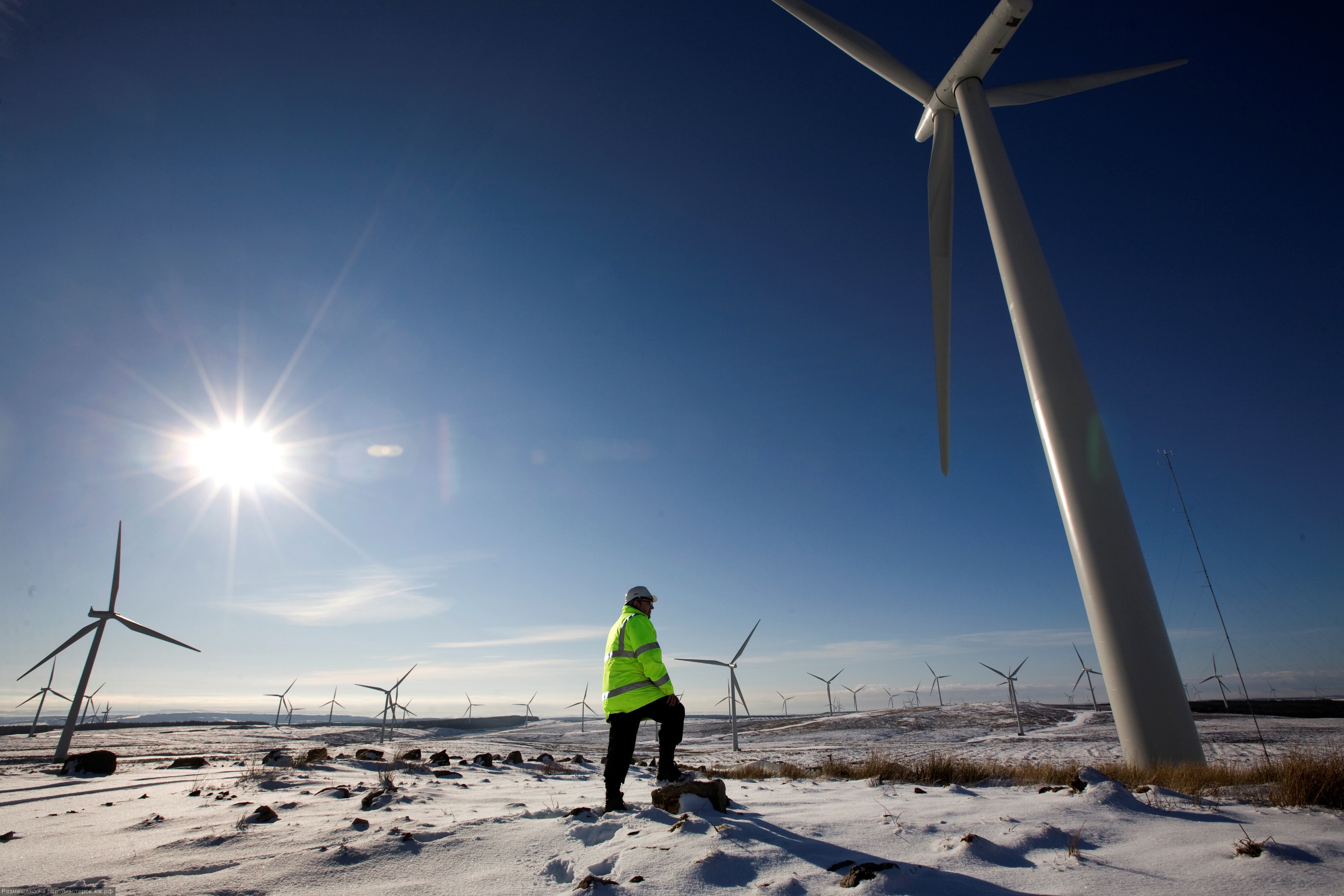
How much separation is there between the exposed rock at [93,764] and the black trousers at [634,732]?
10.3m

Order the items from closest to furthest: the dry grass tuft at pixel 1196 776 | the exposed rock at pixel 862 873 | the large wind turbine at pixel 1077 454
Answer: the exposed rock at pixel 862 873
the dry grass tuft at pixel 1196 776
the large wind turbine at pixel 1077 454

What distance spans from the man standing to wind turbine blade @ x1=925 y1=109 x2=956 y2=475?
27.4 feet

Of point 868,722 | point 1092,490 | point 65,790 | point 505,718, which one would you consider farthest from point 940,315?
point 505,718

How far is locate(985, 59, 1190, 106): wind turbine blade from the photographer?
42.5 ft

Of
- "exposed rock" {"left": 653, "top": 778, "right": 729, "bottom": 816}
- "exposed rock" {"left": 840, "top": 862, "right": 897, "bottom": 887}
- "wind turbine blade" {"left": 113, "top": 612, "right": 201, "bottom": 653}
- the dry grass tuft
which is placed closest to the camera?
"exposed rock" {"left": 840, "top": 862, "right": 897, "bottom": 887}

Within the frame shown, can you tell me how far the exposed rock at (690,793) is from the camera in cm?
513

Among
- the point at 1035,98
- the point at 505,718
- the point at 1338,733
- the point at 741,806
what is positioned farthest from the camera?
the point at 505,718

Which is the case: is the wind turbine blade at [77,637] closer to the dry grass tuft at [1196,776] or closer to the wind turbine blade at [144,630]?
the wind turbine blade at [144,630]

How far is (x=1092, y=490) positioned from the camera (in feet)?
22.5

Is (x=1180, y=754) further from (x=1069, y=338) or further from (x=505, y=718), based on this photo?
(x=505, y=718)

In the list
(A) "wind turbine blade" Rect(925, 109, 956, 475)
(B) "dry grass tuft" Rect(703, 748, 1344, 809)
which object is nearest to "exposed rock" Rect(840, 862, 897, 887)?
(B) "dry grass tuft" Rect(703, 748, 1344, 809)

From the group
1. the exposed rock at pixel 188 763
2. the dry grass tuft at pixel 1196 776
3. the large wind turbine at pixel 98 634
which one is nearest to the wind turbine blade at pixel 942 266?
the dry grass tuft at pixel 1196 776

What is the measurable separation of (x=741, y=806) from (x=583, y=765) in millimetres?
8924

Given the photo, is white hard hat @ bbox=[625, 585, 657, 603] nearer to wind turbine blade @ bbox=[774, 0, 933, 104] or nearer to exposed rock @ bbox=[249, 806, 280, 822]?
exposed rock @ bbox=[249, 806, 280, 822]
